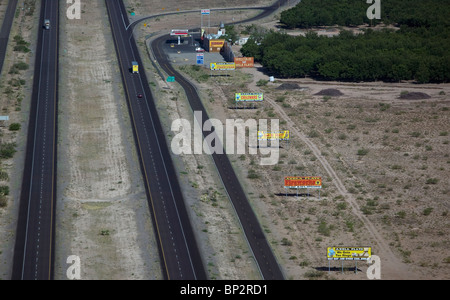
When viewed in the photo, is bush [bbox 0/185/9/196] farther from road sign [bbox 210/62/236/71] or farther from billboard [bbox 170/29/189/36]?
billboard [bbox 170/29/189/36]

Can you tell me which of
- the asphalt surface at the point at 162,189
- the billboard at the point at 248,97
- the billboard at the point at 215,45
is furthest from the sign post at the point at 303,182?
the billboard at the point at 215,45

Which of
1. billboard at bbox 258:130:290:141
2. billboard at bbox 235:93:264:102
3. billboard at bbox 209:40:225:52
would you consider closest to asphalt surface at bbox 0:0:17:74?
billboard at bbox 209:40:225:52

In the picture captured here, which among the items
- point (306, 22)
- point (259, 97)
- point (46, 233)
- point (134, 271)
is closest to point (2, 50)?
point (259, 97)

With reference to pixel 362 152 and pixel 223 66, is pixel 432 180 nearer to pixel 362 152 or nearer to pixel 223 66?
pixel 362 152

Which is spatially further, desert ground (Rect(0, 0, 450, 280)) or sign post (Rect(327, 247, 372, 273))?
desert ground (Rect(0, 0, 450, 280))

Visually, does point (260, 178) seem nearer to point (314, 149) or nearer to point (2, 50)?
point (314, 149)

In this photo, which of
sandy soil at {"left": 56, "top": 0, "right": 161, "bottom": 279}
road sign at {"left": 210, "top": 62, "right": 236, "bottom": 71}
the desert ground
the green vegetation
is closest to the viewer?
the desert ground
